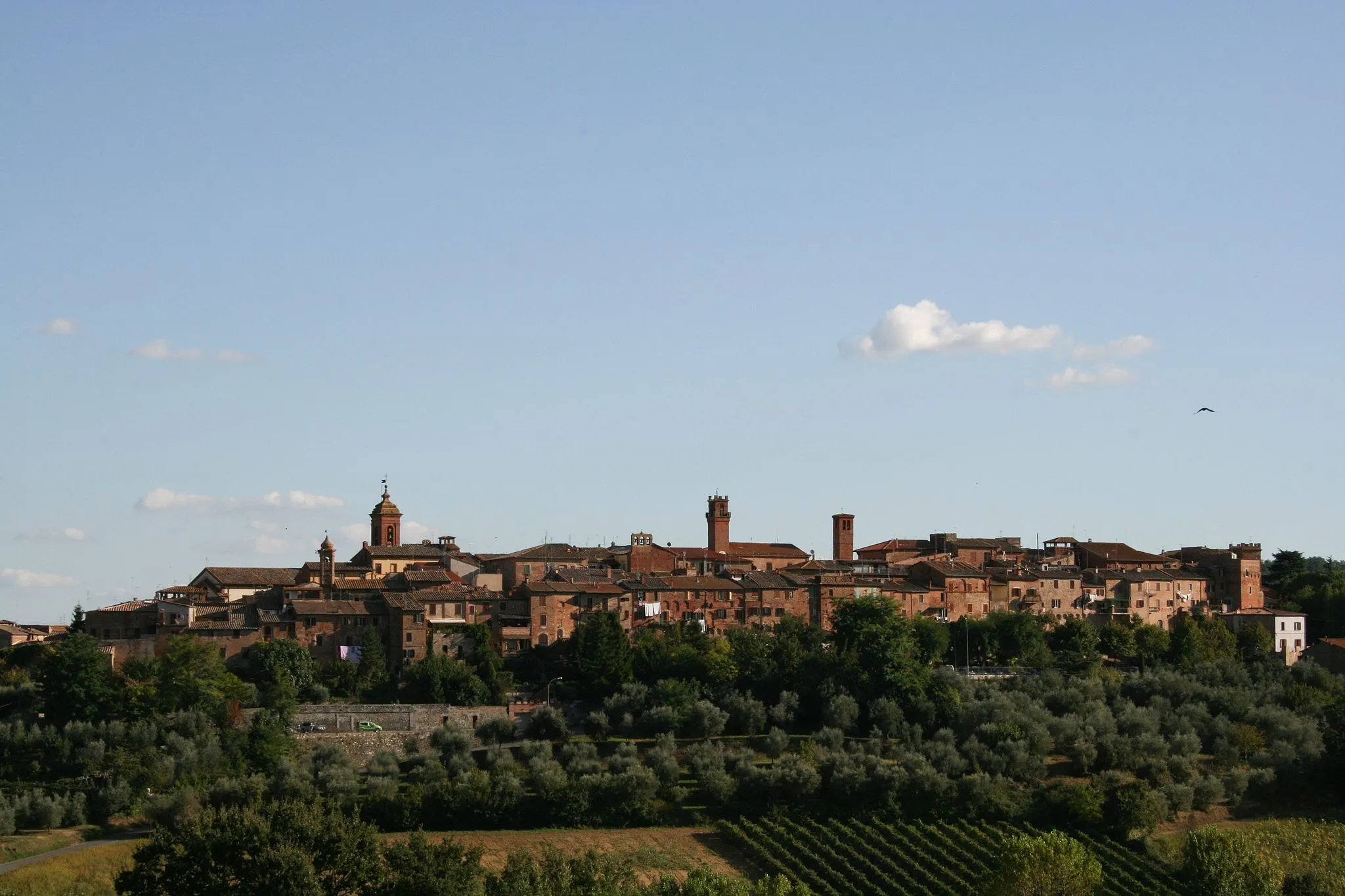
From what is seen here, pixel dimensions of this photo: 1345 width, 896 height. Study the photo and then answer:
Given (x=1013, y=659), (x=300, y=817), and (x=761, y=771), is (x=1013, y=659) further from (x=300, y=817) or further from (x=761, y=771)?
(x=300, y=817)

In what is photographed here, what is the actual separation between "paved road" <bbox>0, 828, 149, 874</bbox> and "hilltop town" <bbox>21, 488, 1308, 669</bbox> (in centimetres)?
1307

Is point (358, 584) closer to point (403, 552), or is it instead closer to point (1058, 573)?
point (403, 552)

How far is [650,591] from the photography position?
7700 centimetres

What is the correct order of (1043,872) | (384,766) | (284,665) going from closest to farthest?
(1043,872), (384,766), (284,665)

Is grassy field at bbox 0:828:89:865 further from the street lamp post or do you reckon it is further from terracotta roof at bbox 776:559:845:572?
terracotta roof at bbox 776:559:845:572

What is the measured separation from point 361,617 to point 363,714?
6891 millimetres

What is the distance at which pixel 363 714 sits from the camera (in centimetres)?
6500

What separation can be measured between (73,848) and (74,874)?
3.34 meters

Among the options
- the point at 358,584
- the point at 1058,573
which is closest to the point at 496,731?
the point at 358,584

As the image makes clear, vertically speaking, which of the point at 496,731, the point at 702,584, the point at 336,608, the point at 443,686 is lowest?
the point at 496,731

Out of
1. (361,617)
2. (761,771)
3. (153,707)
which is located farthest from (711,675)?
(153,707)

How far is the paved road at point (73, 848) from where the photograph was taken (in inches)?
2016

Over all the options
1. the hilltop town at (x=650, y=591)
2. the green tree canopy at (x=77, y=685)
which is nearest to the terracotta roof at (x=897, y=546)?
the hilltop town at (x=650, y=591)

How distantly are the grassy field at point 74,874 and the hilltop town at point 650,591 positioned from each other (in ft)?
51.2
